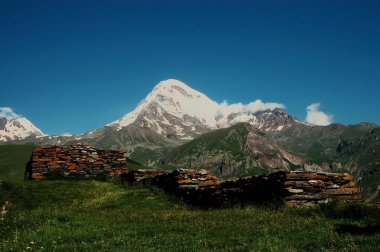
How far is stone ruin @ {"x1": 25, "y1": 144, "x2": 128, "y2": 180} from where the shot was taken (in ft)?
107

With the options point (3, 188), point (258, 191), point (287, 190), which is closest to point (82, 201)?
point (3, 188)

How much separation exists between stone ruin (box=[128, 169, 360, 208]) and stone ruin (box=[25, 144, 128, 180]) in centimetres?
1082

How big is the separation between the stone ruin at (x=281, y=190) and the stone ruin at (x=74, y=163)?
1082 centimetres

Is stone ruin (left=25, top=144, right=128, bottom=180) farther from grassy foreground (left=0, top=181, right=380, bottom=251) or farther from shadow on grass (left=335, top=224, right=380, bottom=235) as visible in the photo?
shadow on grass (left=335, top=224, right=380, bottom=235)

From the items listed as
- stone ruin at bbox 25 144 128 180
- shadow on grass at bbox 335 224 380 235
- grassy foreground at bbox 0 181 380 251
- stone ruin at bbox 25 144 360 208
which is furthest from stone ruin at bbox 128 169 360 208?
stone ruin at bbox 25 144 128 180

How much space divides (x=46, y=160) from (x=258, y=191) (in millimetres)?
18718

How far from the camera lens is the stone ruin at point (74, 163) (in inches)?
1288

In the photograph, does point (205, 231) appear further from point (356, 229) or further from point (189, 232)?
point (356, 229)

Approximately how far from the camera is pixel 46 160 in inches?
1303

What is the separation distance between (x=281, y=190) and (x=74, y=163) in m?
19.4

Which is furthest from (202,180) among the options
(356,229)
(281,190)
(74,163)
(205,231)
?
(356,229)

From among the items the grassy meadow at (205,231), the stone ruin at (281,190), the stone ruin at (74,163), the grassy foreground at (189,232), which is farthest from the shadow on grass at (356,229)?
the stone ruin at (74,163)

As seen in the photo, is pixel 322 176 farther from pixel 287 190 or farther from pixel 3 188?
pixel 3 188

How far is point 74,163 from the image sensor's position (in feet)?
111
